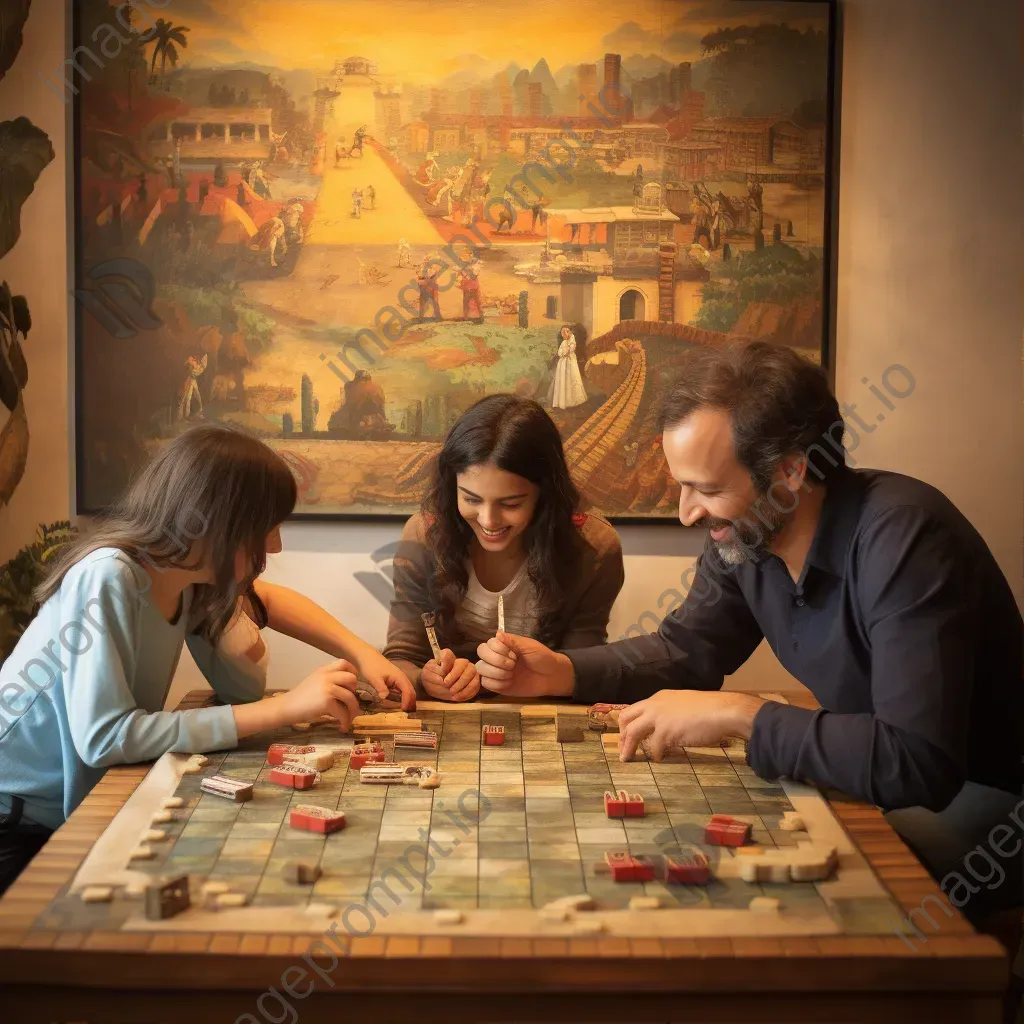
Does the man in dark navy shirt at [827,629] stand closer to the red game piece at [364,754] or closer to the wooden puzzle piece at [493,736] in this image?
the wooden puzzle piece at [493,736]

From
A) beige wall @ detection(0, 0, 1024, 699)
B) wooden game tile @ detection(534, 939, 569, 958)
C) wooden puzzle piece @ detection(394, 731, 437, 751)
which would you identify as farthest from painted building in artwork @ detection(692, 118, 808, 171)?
wooden game tile @ detection(534, 939, 569, 958)

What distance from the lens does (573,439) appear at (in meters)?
3.41

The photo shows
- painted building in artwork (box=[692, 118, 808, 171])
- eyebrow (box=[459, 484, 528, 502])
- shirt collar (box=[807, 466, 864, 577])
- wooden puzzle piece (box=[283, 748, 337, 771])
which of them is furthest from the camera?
painted building in artwork (box=[692, 118, 808, 171])

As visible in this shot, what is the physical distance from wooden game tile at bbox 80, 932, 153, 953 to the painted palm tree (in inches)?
112

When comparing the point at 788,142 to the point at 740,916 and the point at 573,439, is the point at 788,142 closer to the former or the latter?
the point at 573,439

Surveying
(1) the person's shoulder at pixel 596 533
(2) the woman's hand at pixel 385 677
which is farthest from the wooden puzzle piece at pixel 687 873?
(1) the person's shoulder at pixel 596 533

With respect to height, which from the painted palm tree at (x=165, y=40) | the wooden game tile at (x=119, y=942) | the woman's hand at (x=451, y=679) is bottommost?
the wooden game tile at (x=119, y=942)

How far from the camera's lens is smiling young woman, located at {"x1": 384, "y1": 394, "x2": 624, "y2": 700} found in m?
2.34

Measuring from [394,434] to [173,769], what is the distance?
1919 mm

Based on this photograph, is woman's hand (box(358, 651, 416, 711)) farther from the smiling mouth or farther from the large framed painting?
the large framed painting

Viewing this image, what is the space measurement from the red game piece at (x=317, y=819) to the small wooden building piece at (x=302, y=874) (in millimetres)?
120

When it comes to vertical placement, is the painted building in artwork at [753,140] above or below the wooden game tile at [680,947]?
above

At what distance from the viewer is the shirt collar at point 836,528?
67.3 inches

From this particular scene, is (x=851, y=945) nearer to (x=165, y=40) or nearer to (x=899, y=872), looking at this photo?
(x=899, y=872)
